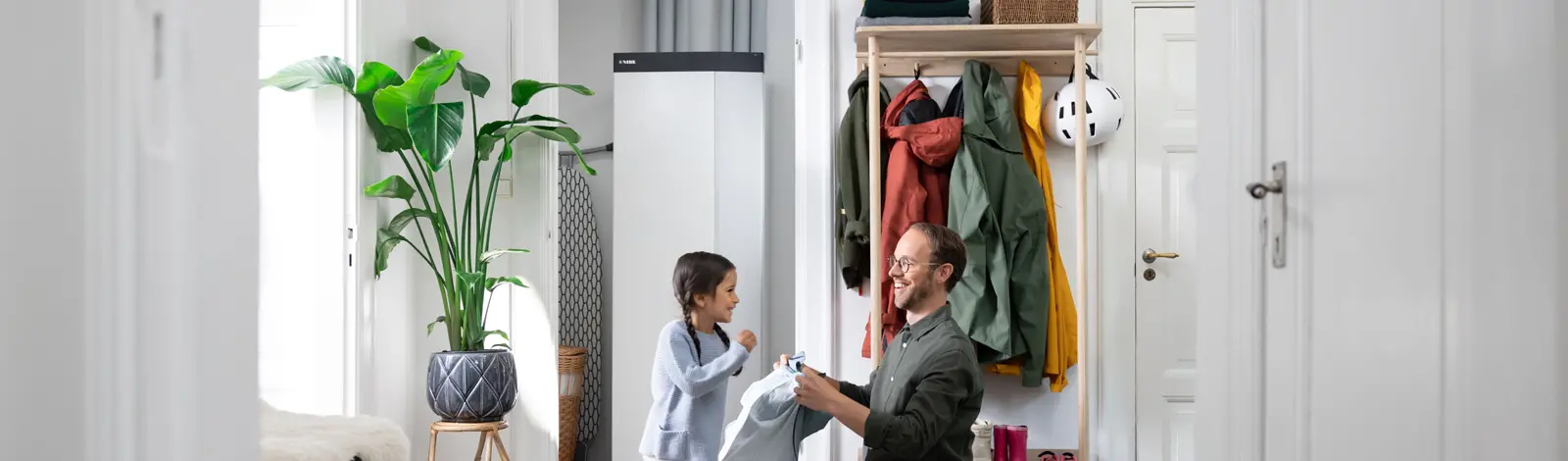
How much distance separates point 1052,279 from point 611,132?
8.39 feet

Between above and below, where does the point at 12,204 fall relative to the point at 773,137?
below

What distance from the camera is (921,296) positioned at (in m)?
2.20

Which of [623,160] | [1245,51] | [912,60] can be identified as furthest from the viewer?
[623,160]

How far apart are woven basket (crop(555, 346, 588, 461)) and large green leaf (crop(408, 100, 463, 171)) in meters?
1.91

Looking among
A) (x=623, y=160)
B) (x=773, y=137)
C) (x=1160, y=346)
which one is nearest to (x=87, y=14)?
(x=1160, y=346)

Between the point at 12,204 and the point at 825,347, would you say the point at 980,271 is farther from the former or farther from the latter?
the point at 12,204

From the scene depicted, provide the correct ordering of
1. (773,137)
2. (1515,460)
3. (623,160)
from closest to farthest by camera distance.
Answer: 1. (1515,460)
2. (623,160)
3. (773,137)

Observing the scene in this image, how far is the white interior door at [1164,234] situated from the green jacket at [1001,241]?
18.6 inches

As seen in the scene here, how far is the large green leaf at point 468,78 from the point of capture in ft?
10.6

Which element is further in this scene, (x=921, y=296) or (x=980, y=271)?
(x=980, y=271)

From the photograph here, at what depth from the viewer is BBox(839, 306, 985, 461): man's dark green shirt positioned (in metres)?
1.97

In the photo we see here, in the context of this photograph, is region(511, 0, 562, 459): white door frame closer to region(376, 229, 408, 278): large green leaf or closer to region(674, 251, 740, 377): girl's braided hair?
region(376, 229, 408, 278): large green leaf

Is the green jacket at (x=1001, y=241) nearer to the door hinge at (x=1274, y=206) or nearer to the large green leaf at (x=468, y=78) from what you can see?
the large green leaf at (x=468, y=78)

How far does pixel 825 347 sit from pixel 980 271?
25.5 inches
